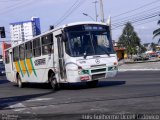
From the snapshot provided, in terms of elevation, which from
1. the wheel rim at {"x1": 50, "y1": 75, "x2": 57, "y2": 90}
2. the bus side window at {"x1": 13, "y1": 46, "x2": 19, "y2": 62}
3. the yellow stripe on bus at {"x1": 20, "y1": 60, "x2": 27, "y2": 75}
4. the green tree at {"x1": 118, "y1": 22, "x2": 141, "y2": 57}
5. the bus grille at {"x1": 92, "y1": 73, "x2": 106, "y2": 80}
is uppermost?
the green tree at {"x1": 118, "y1": 22, "x2": 141, "y2": 57}

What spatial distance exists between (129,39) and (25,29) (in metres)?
40.1

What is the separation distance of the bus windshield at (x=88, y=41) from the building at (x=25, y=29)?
189ft

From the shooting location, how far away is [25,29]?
265 ft

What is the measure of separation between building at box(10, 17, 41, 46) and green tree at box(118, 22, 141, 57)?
37199mm

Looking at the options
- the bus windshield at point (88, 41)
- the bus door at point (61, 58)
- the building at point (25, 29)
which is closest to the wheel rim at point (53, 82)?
the bus door at point (61, 58)

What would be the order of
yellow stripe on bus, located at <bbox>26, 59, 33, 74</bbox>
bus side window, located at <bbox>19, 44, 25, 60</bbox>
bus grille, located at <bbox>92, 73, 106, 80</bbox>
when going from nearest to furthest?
bus grille, located at <bbox>92, 73, 106, 80</bbox> → yellow stripe on bus, located at <bbox>26, 59, 33, 74</bbox> → bus side window, located at <bbox>19, 44, 25, 60</bbox>

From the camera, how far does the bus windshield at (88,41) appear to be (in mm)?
19531

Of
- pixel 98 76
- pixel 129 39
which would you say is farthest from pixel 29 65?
pixel 129 39

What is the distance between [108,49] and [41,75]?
4.41 m

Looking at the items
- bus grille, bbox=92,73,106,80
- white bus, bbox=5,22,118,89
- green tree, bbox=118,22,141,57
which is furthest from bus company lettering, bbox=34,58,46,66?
green tree, bbox=118,22,141,57

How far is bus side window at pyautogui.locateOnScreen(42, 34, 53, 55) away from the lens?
2122 centimetres

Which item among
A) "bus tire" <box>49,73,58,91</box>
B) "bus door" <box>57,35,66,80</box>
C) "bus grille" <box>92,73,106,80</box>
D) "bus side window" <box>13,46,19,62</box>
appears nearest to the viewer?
"bus grille" <box>92,73,106,80</box>

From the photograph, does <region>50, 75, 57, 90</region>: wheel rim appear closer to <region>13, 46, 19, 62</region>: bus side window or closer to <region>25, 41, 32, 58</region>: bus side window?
<region>25, 41, 32, 58</region>: bus side window

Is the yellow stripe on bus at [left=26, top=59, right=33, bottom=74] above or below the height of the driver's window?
below
